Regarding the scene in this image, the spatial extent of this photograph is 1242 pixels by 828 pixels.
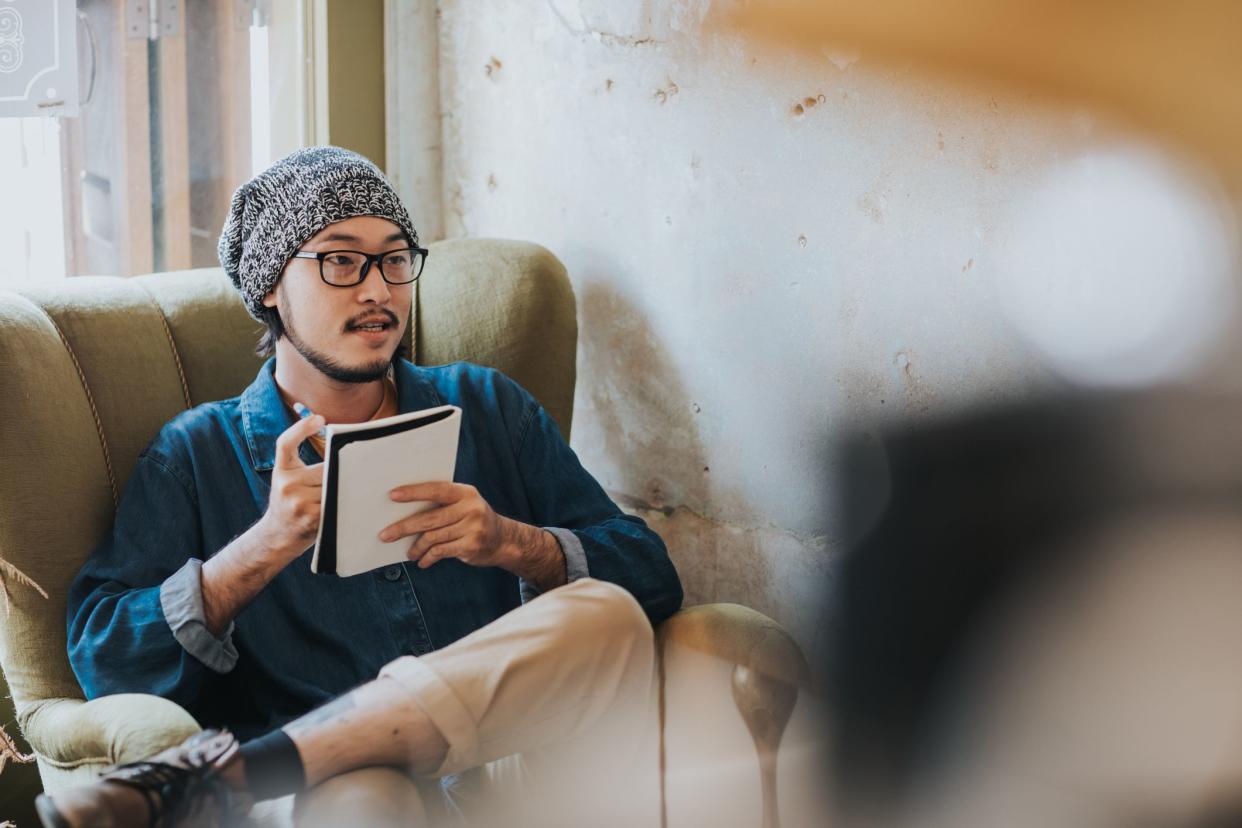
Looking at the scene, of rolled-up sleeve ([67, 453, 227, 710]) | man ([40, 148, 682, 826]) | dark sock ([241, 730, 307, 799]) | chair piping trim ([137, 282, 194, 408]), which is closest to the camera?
dark sock ([241, 730, 307, 799])

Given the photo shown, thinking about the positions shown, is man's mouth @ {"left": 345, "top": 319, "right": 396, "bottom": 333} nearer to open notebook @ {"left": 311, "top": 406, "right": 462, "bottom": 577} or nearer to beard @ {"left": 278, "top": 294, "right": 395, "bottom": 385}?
beard @ {"left": 278, "top": 294, "right": 395, "bottom": 385}

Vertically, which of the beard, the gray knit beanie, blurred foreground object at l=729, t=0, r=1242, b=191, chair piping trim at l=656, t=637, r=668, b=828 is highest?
blurred foreground object at l=729, t=0, r=1242, b=191

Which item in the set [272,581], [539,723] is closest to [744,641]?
[539,723]

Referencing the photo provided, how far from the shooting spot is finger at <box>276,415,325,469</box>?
52.2 inches

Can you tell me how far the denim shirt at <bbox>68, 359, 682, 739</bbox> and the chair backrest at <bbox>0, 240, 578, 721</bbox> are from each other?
0.07 m

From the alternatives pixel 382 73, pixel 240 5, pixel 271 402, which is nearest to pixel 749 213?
pixel 271 402

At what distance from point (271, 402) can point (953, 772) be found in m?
1.07

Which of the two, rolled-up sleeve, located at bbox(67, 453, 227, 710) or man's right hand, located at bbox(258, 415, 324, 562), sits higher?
man's right hand, located at bbox(258, 415, 324, 562)

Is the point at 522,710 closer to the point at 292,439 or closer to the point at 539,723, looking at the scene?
the point at 539,723

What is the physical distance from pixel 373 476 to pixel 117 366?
56 centimetres

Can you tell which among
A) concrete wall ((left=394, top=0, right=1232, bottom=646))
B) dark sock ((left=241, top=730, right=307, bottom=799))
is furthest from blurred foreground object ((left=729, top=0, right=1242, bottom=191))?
dark sock ((left=241, top=730, right=307, bottom=799))

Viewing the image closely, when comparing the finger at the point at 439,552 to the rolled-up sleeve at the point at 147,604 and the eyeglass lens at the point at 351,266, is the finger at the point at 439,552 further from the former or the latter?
the eyeglass lens at the point at 351,266

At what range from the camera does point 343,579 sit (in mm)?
1539

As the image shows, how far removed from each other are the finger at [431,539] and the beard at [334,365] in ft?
→ 0.92
